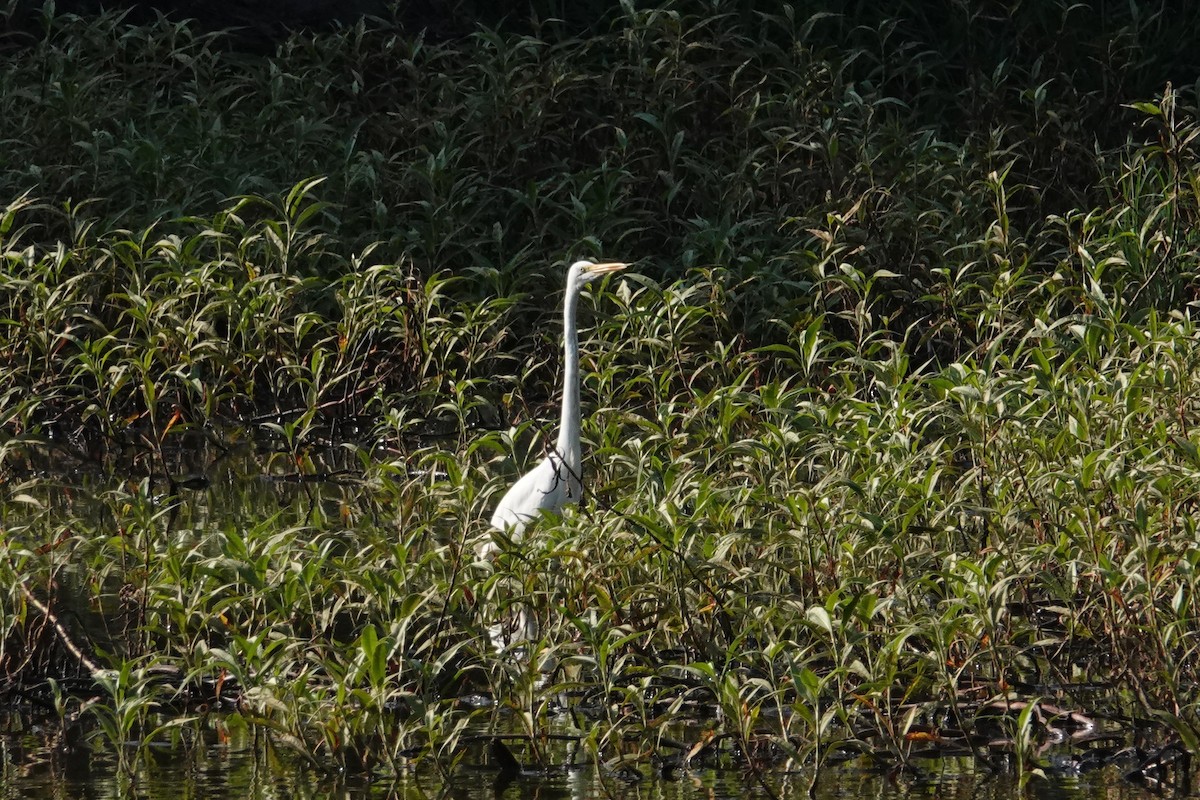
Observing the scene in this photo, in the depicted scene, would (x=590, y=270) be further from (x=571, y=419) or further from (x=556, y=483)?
(x=556, y=483)

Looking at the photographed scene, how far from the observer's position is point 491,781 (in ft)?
14.8

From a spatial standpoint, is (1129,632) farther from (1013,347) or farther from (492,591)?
(1013,347)

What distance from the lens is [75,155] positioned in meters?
9.70

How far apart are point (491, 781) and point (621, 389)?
303cm

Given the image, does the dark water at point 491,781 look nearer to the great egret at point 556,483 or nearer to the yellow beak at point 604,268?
the great egret at point 556,483

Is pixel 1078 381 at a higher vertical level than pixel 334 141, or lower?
higher

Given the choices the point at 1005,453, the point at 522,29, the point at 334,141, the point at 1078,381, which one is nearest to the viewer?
the point at 1005,453

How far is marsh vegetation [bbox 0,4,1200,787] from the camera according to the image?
15.4 ft

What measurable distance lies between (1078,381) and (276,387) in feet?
11.6

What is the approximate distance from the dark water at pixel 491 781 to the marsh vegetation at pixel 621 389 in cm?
5

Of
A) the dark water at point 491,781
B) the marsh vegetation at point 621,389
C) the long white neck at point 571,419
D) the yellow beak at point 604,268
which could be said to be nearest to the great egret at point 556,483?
the long white neck at point 571,419

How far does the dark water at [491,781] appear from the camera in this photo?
172 inches

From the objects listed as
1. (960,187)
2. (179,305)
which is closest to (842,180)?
(960,187)

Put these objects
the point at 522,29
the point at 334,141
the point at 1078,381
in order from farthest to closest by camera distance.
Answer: the point at 522,29, the point at 334,141, the point at 1078,381
